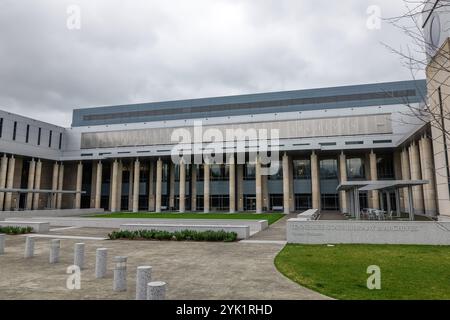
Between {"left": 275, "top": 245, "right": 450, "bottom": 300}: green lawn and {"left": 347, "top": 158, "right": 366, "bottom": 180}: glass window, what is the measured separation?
3901 cm

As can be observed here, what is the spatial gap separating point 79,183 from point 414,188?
54.8 m

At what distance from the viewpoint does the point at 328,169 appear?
54.3 m

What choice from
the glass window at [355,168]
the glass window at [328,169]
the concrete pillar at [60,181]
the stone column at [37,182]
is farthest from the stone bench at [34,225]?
the glass window at [355,168]

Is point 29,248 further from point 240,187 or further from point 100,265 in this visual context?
point 240,187

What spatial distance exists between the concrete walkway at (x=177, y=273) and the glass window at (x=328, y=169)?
40235 mm

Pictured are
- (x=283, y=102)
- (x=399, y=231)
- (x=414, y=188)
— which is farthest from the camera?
(x=283, y=102)

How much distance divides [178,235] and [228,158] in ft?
116

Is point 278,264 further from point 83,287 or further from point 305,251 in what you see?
point 83,287

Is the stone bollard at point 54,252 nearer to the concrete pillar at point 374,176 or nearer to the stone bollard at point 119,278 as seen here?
the stone bollard at point 119,278

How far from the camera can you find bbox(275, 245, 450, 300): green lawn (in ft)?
26.6

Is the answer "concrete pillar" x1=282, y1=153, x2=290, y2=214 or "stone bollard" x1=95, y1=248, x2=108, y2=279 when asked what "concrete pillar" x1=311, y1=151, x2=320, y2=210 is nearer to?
"concrete pillar" x1=282, y1=153, x2=290, y2=214

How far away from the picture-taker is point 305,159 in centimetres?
5525

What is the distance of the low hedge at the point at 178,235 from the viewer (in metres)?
18.9
